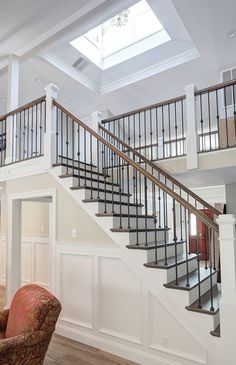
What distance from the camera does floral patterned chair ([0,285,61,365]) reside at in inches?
82.0

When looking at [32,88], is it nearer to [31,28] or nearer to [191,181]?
[31,28]

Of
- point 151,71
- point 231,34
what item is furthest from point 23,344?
point 151,71

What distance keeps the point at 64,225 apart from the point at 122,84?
4641 mm

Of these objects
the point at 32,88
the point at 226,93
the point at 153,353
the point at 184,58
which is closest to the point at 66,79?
the point at 32,88

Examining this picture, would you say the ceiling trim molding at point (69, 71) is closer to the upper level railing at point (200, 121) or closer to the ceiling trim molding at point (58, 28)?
the ceiling trim molding at point (58, 28)

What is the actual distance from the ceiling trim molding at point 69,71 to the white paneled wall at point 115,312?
14.0 feet

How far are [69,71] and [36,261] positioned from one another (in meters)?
4.33

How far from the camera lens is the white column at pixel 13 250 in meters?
4.20

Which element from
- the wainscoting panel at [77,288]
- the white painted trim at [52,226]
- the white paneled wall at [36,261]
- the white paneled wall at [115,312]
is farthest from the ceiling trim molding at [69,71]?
the wainscoting panel at [77,288]

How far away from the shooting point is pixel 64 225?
3.70 meters

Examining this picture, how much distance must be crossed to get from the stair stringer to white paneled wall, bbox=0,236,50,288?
2.65 metres

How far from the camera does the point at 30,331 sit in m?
2.15

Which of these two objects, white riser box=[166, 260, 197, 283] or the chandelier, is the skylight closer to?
the chandelier

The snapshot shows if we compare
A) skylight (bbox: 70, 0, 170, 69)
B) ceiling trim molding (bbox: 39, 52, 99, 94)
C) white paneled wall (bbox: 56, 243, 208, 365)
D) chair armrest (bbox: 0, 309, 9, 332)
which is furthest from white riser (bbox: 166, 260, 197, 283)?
ceiling trim molding (bbox: 39, 52, 99, 94)
